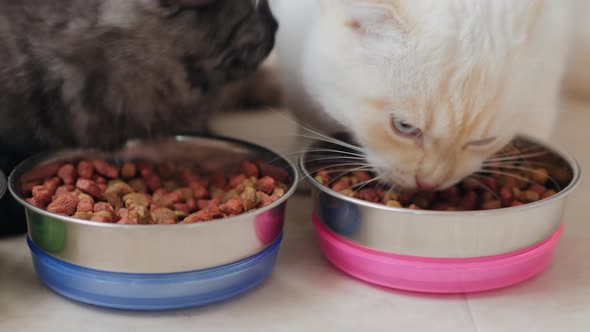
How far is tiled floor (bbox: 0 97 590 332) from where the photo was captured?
3.50 ft

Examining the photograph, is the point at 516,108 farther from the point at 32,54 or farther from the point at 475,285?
the point at 32,54

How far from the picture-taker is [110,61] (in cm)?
125

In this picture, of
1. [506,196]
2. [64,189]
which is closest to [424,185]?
[506,196]

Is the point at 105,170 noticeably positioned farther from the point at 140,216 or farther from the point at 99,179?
the point at 140,216

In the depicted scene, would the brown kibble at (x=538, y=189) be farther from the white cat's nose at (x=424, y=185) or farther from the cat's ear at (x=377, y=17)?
the cat's ear at (x=377, y=17)

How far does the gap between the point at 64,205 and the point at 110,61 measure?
284 millimetres

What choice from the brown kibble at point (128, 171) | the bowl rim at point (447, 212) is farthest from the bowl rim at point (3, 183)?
the bowl rim at point (447, 212)

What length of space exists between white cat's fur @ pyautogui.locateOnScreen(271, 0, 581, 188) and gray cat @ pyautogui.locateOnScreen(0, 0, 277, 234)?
0.17 m

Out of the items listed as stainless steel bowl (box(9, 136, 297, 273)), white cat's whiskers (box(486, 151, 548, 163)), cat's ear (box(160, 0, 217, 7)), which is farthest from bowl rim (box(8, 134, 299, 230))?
white cat's whiskers (box(486, 151, 548, 163))

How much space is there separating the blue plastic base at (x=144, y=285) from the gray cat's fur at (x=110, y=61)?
10.6 inches

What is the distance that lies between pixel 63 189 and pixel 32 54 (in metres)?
0.24

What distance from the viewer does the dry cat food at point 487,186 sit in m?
1.27

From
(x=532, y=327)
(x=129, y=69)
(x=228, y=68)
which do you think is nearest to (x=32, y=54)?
(x=129, y=69)

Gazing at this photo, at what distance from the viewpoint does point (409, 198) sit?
128cm
